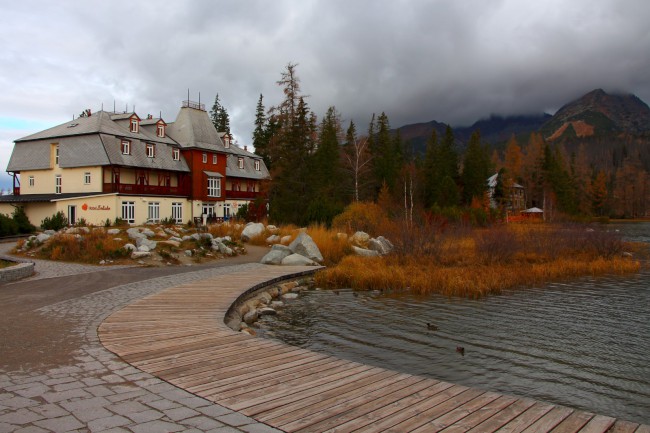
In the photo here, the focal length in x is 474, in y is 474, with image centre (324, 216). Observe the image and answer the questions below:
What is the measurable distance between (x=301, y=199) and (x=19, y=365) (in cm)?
2864

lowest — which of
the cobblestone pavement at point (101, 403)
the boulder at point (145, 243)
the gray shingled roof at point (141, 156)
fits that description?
the cobblestone pavement at point (101, 403)

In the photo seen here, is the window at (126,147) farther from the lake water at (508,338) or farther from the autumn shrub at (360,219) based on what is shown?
the lake water at (508,338)

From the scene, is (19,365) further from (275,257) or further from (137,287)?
(275,257)

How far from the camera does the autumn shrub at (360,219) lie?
83.5 feet

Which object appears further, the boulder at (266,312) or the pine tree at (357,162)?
the pine tree at (357,162)

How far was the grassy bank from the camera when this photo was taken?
14.5 metres

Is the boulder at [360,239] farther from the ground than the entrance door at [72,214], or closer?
closer

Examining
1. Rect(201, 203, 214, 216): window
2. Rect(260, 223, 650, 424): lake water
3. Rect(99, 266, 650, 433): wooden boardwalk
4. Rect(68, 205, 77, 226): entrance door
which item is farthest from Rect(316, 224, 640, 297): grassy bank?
Rect(201, 203, 214, 216): window

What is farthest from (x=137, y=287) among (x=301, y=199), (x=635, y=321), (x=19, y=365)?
(x=301, y=199)

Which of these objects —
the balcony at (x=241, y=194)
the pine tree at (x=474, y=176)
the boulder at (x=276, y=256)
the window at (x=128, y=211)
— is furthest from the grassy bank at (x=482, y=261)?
the pine tree at (x=474, y=176)

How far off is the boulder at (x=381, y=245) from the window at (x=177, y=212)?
2957 cm

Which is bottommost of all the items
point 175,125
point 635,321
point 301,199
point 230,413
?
point 635,321

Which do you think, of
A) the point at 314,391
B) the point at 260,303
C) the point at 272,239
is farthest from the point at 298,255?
the point at 314,391

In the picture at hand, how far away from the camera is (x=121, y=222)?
3788 cm
